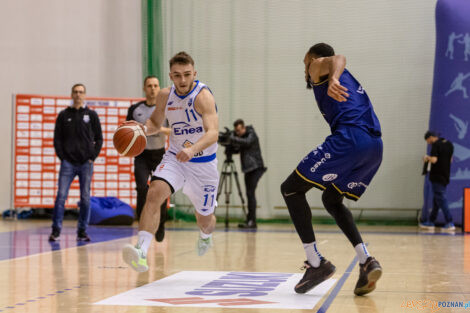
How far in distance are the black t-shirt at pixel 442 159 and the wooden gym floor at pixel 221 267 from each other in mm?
1255

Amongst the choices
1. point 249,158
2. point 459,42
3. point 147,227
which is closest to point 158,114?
point 147,227

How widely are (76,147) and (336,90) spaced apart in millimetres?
5138

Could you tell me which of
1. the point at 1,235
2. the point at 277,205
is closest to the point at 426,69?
the point at 277,205

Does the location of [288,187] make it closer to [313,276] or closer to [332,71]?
[313,276]

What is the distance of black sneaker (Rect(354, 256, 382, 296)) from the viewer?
15.5 ft

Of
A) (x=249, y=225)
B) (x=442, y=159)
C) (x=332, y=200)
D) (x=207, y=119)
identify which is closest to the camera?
(x=332, y=200)

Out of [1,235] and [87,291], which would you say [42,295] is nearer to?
[87,291]

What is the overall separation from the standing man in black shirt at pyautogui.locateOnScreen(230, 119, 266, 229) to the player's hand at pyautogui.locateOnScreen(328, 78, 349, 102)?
7.80m

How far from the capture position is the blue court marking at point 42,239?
7.97m

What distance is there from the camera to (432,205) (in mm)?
13461

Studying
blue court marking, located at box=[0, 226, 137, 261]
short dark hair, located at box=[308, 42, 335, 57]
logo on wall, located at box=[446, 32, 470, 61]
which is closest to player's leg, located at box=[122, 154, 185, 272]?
short dark hair, located at box=[308, 42, 335, 57]

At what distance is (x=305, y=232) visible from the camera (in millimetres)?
4926

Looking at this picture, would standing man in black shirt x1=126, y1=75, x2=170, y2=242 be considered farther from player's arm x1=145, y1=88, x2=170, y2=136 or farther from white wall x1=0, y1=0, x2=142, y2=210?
white wall x1=0, y1=0, x2=142, y2=210

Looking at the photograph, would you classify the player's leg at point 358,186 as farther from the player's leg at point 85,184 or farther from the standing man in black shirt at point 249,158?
the standing man in black shirt at point 249,158
